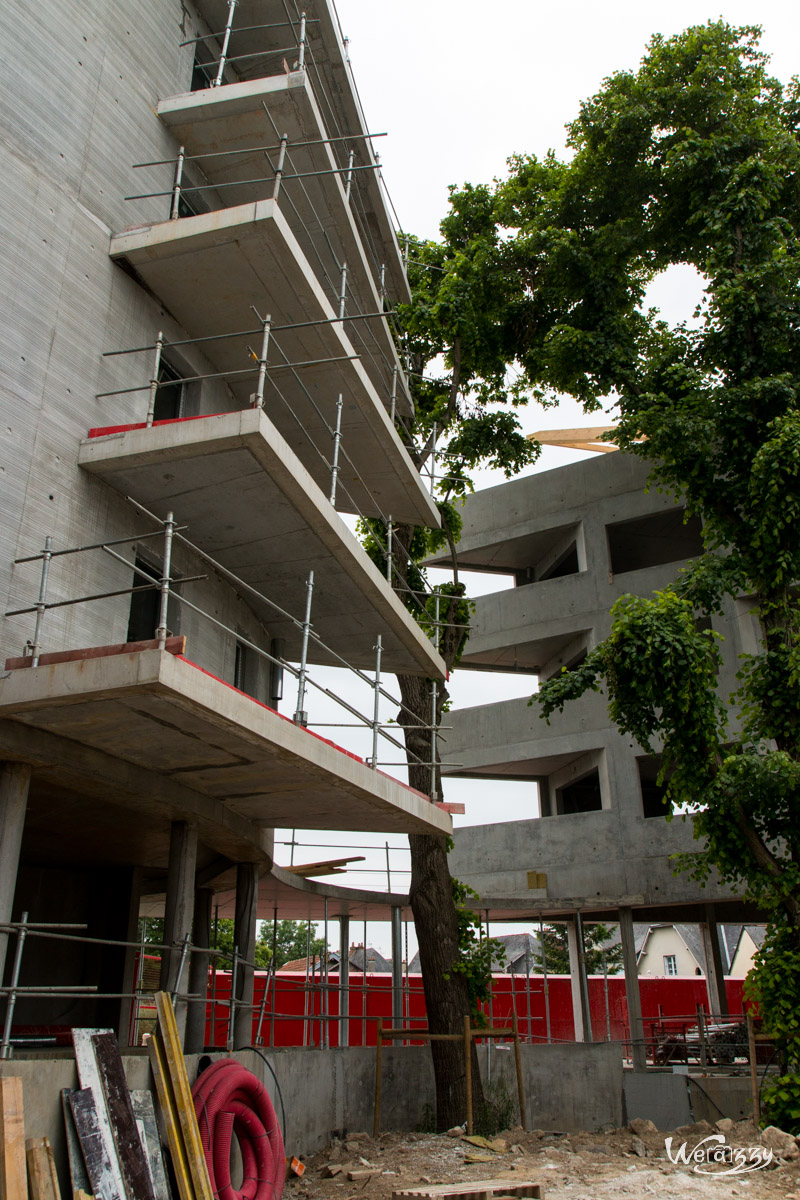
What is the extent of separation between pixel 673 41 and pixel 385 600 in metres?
14.5

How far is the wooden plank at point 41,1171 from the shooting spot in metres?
6.13

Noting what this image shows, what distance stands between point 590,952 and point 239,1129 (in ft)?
177

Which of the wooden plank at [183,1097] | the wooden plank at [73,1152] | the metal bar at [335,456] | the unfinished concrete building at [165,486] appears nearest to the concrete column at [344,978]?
the unfinished concrete building at [165,486]

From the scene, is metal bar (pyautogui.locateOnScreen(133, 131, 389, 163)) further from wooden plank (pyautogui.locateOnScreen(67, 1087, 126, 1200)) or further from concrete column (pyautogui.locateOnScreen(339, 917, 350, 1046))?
concrete column (pyautogui.locateOnScreen(339, 917, 350, 1046))

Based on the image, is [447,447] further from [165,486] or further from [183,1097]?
[183,1097]

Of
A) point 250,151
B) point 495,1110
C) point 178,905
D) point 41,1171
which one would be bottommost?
point 495,1110

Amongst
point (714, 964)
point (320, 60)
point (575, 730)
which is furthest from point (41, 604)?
point (714, 964)

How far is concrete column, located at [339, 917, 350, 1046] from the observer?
1677 cm

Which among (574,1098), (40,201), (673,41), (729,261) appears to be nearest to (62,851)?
(40,201)

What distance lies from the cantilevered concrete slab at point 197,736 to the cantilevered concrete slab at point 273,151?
712cm

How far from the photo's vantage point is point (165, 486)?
9.82 meters

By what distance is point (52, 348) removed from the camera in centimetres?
923

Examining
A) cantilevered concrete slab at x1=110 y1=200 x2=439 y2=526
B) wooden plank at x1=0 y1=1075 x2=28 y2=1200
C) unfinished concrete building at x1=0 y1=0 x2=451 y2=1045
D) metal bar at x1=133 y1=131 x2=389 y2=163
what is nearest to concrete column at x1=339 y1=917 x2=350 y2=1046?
unfinished concrete building at x1=0 y1=0 x2=451 y2=1045

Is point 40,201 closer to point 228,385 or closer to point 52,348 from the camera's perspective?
point 52,348
